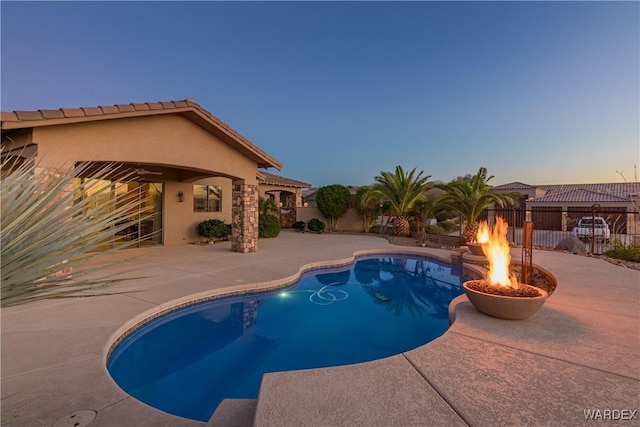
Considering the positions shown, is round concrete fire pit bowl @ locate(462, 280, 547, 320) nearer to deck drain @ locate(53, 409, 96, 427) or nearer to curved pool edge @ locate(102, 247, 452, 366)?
curved pool edge @ locate(102, 247, 452, 366)

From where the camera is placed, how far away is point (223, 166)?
10.9m

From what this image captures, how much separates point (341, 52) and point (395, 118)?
680cm

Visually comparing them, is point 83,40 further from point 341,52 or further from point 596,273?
point 596,273

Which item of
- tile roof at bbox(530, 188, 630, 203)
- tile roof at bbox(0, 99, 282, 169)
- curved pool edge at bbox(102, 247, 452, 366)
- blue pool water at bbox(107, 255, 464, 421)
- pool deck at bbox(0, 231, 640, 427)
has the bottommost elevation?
blue pool water at bbox(107, 255, 464, 421)

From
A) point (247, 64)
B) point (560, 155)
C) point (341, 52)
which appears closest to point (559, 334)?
point (341, 52)

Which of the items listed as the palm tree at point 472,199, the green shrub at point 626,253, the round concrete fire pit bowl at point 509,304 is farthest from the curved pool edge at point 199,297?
the green shrub at point 626,253

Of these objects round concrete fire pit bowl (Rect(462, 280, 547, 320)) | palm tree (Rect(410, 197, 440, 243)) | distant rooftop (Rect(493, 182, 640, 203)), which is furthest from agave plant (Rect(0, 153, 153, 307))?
distant rooftop (Rect(493, 182, 640, 203))

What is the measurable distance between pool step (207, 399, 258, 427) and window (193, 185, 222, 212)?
13464 mm

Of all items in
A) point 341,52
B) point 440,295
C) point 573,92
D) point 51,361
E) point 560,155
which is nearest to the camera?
point 51,361

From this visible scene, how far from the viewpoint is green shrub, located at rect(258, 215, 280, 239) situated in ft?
55.4

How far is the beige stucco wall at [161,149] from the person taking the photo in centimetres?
679

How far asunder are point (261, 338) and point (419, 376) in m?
3.54

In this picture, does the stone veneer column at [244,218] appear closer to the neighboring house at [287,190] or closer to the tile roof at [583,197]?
the neighboring house at [287,190]

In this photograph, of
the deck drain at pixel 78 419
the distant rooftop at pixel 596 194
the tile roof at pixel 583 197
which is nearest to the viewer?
the deck drain at pixel 78 419
